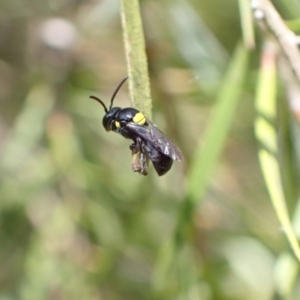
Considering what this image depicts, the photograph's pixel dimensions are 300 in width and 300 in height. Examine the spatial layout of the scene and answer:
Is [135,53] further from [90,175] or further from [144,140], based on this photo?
[90,175]

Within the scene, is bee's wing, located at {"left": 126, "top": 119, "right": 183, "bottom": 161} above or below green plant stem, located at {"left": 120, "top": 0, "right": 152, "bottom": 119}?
below

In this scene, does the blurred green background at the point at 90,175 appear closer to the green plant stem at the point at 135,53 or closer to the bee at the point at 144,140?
the bee at the point at 144,140

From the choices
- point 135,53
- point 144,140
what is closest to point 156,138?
point 144,140

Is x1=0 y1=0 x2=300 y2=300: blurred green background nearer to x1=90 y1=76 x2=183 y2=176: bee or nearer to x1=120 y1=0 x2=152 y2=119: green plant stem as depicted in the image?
x1=90 y1=76 x2=183 y2=176: bee

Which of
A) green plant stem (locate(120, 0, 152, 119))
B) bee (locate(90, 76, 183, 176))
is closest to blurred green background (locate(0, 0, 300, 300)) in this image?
bee (locate(90, 76, 183, 176))

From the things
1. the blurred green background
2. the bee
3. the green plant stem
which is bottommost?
the blurred green background

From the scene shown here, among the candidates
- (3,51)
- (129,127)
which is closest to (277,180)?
(129,127)

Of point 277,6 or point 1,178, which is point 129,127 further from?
point 1,178
